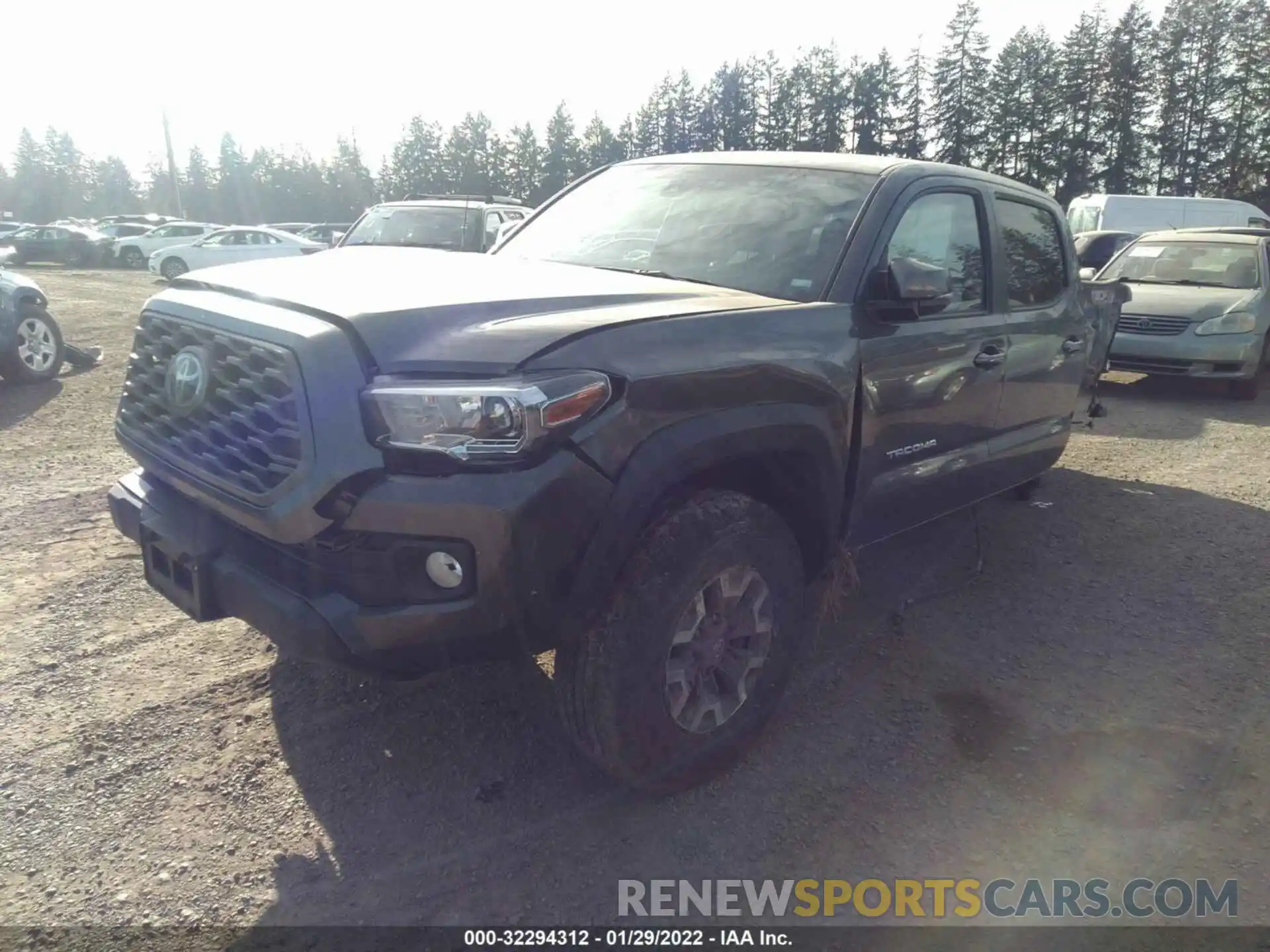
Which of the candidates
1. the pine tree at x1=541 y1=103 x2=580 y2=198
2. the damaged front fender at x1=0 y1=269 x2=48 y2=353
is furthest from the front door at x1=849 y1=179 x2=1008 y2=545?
the pine tree at x1=541 y1=103 x2=580 y2=198

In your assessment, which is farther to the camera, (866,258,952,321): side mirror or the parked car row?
the parked car row

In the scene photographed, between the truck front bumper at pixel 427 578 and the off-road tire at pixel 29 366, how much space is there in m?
7.35

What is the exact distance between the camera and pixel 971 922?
8.16 ft

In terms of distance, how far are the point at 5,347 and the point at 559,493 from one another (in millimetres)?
7871

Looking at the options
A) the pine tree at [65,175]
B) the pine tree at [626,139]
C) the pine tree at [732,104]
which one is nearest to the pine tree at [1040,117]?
the pine tree at [732,104]

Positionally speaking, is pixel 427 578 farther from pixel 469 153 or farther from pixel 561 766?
pixel 469 153

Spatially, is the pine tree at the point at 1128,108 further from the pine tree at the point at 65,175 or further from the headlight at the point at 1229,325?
the pine tree at the point at 65,175

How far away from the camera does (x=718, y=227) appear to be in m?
3.62

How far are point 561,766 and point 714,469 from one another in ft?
3.58

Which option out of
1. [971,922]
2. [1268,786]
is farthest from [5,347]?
[1268,786]

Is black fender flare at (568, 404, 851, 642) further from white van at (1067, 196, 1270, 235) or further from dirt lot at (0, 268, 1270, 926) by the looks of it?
white van at (1067, 196, 1270, 235)

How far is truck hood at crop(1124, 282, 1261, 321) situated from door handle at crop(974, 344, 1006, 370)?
6.51 metres

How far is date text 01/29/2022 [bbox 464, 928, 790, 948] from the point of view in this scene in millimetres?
2357

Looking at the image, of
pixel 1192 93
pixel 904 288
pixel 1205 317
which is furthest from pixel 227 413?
pixel 1192 93
